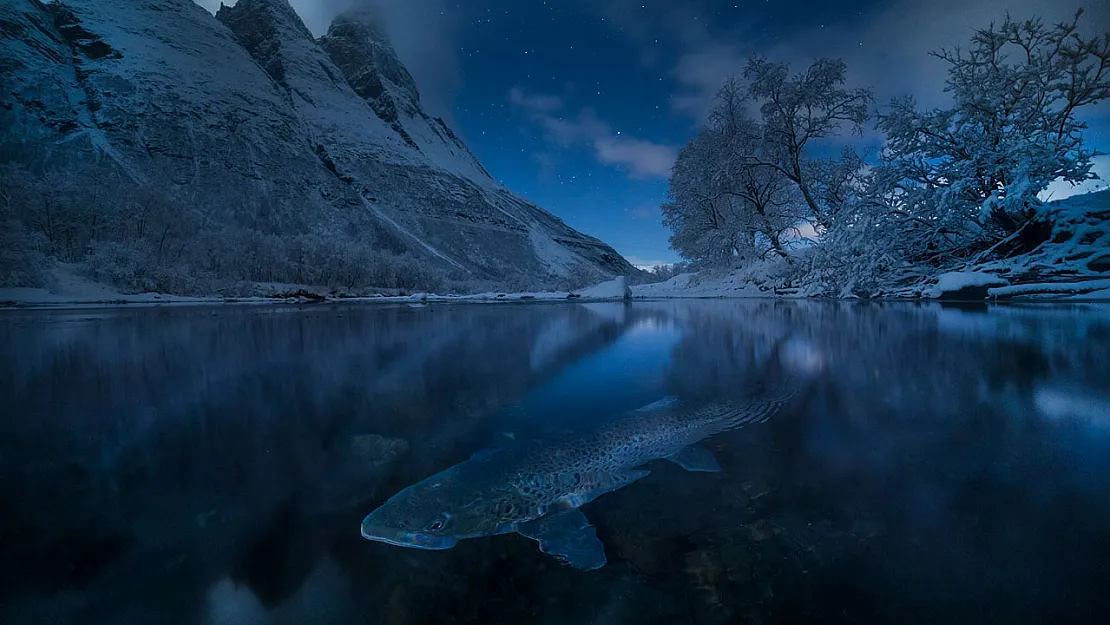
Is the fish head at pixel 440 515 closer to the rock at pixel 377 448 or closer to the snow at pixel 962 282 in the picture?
the rock at pixel 377 448

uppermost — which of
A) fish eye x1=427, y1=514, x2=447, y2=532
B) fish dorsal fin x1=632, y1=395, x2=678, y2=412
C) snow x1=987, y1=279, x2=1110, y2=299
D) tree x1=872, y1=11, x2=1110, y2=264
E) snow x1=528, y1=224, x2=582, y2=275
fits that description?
snow x1=528, y1=224, x2=582, y2=275

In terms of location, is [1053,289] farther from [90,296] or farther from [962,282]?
[90,296]

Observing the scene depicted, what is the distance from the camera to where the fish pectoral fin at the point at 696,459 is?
4.96 feet

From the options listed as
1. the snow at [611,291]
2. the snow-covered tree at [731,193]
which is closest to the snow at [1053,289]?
the snow-covered tree at [731,193]

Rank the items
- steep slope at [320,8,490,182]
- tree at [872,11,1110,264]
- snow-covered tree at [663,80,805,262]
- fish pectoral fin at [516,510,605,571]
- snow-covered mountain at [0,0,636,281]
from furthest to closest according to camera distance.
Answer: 1. steep slope at [320,8,490,182]
2. snow-covered mountain at [0,0,636,281]
3. snow-covered tree at [663,80,805,262]
4. tree at [872,11,1110,264]
5. fish pectoral fin at [516,510,605,571]

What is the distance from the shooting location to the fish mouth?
1.09m

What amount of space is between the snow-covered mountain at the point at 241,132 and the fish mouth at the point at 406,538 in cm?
6558

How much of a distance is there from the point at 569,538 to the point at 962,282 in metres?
11.1

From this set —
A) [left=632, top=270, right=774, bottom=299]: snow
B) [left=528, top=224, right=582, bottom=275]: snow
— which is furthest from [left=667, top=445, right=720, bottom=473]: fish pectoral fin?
[left=528, top=224, right=582, bottom=275]: snow

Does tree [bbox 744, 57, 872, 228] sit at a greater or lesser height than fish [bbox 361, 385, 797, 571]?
greater

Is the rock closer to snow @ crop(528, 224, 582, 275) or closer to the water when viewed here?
the water

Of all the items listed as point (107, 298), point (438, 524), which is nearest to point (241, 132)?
point (107, 298)

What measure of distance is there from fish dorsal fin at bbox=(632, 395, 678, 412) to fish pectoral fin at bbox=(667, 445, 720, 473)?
0.50 metres

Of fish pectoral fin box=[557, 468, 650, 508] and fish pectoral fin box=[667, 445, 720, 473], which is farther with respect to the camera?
fish pectoral fin box=[667, 445, 720, 473]
